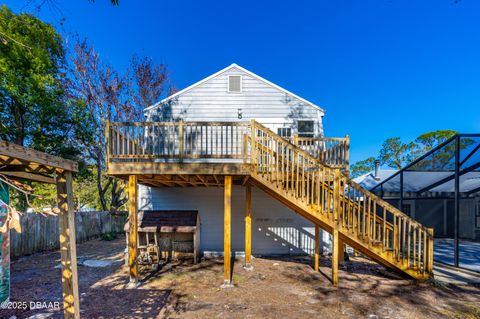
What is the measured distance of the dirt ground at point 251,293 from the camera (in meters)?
4.35

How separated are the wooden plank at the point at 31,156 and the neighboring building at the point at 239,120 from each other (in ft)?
18.2

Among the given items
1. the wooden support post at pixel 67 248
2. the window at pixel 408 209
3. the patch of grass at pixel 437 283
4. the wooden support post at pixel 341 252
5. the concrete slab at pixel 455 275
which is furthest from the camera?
the window at pixel 408 209

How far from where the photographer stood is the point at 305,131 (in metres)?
8.98

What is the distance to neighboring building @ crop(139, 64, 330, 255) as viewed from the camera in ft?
27.8

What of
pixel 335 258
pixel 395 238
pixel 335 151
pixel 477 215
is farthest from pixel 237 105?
pixel 477 215

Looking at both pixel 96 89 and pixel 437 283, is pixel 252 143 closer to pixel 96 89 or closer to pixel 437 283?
pixel 437 283

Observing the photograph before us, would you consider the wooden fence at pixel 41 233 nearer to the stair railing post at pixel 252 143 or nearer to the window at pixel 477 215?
the stair railing post at pixel 252 143

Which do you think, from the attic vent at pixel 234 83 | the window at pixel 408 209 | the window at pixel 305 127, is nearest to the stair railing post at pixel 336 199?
the window at pixel 305 127

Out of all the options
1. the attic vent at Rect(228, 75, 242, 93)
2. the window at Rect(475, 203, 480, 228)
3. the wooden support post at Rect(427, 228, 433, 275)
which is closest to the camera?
the wooden support post at Rect(427, 228, 433, 275)

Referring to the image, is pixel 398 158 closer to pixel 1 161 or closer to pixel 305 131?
pixel 305 131

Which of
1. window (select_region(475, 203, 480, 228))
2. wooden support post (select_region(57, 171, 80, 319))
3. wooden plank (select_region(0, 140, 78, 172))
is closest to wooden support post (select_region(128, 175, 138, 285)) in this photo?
wooden support post (select_region(57, 171, 80, 319))

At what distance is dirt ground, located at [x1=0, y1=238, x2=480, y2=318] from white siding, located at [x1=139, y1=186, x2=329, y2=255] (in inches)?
52.7

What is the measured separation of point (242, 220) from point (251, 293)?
11.3 ft

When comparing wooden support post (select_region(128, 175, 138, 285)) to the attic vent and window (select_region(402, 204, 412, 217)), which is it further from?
window (select_region(402, 204, 412, 217))
